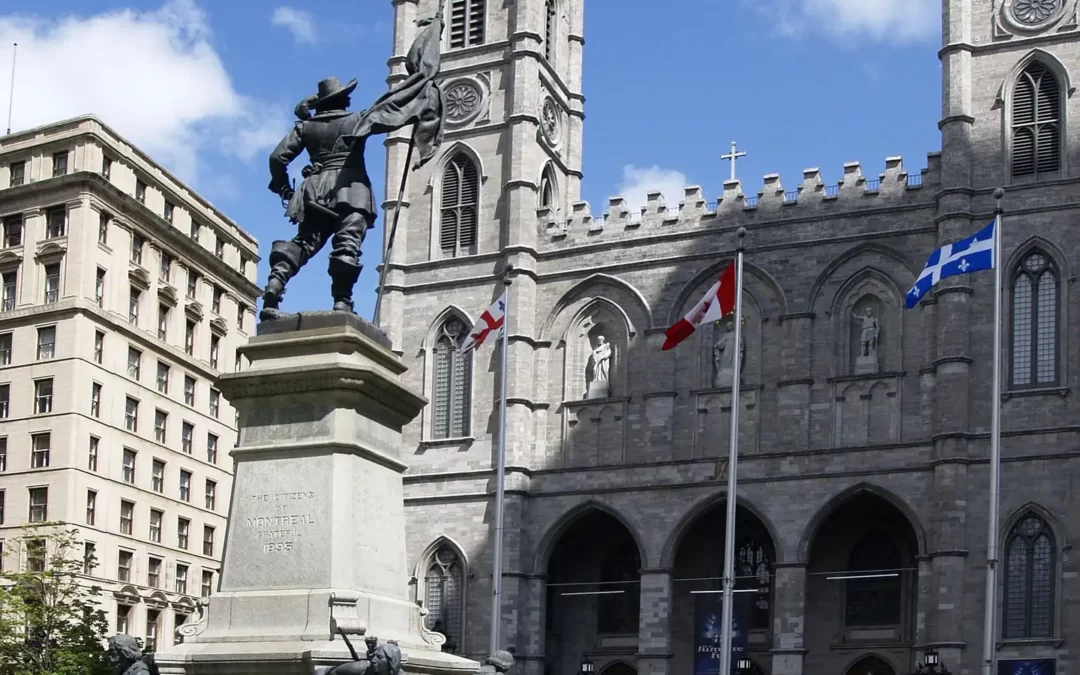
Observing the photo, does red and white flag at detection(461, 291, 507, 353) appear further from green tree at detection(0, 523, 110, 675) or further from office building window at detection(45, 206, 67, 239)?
office building window at detection(45, 206, 67, 239)

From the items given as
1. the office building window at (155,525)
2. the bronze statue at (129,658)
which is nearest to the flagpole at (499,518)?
the office building window at (155,525)

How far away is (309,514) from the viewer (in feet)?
37.1

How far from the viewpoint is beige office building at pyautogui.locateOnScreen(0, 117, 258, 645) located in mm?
52406

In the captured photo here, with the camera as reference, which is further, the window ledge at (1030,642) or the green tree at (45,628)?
the window ledge at (1030,642)

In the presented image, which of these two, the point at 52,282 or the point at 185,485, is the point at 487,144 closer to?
the point at 52,282

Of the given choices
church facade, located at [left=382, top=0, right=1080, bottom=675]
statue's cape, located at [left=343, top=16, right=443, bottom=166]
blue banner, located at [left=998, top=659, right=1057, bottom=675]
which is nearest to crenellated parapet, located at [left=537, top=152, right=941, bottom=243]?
church facade, located at [left=382, top=0, right=1080, bottom=675]

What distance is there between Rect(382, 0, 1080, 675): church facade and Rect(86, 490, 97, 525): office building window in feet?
32.2

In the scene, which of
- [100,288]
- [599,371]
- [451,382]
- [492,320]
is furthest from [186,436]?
[492,320]

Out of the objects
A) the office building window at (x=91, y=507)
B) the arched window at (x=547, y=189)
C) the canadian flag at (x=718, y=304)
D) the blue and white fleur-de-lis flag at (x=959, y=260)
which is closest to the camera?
the blue and white fleur-de-lis flag at (x=959, y=260)

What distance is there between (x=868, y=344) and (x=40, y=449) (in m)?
25.6

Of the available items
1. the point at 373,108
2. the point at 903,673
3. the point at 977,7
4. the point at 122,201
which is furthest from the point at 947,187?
the point at 373,108

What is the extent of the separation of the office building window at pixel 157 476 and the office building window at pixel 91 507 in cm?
390

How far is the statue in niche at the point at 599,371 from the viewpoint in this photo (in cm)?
5166

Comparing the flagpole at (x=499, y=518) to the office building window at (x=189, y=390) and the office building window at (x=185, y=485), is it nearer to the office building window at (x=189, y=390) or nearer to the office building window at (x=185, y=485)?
the office building window at (x=185, y=485)
